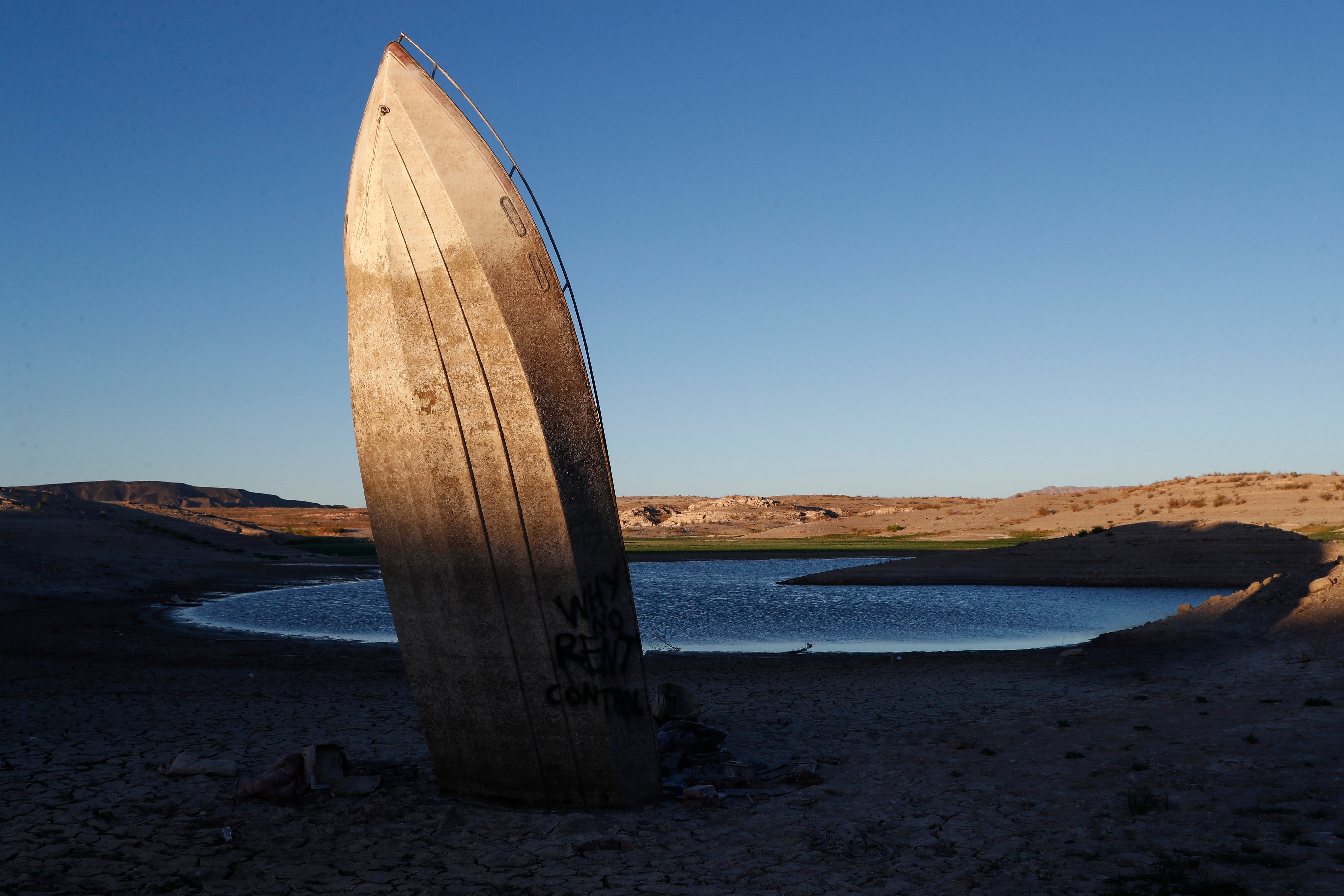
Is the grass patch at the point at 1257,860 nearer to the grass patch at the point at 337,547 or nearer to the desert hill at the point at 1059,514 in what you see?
the desert hill at the point at 1059,514

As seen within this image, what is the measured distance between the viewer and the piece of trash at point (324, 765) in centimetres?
800

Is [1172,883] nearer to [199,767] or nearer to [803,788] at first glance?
[803,788]

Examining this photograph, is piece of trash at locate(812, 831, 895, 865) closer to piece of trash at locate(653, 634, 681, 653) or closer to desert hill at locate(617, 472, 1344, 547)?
piece of trash at locate(653, 634, 681, 653)

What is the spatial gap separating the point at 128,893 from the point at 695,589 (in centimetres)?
2895

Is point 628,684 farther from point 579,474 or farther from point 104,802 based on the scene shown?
point 104,802

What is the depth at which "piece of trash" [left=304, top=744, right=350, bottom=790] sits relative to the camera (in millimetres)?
7996

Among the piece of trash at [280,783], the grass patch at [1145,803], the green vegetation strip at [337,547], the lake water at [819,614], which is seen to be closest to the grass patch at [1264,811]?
the grass patch at [1145,803]

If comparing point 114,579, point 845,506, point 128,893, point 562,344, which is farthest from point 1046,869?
point 845,506

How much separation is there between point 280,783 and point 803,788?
4665 millimetres

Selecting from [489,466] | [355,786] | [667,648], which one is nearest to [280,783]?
[355,786]

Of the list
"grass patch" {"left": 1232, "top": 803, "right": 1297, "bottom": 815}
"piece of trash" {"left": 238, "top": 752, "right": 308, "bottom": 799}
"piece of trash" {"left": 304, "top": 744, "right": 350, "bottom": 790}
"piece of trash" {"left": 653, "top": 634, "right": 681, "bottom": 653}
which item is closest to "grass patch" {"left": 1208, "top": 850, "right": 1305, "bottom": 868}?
"grass patch" {"left": 1232, "top": 803, "right": 1297, "bottom": 815}

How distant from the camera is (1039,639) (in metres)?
20.4

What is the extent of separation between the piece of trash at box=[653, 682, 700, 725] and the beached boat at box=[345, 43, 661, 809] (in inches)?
93.6

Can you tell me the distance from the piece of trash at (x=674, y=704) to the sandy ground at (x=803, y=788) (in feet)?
2.30
